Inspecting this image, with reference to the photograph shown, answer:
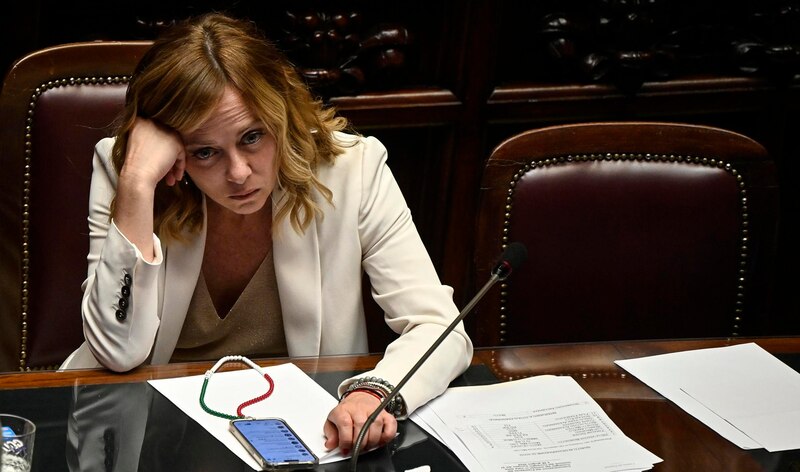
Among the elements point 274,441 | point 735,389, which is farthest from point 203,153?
point 735,389

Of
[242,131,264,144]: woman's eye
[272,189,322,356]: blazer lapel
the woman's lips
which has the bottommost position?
[272,189,322,356]: blazer lapel

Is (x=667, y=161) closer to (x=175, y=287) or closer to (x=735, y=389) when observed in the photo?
(x=735, y=389)

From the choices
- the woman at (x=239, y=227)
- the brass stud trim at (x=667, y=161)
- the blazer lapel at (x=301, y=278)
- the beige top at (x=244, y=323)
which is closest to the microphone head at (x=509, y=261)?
the woman at (x=239, y=227)

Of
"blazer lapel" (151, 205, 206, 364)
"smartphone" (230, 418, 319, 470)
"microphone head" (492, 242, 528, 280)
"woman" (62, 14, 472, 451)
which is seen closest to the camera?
"smartphone" (230, 418, 319, 470)

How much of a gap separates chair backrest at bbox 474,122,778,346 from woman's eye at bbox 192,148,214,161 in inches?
19.0

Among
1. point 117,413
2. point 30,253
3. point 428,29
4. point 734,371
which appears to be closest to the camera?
point 117,413

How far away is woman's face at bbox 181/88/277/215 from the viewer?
185 cm

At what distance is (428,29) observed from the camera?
283cm

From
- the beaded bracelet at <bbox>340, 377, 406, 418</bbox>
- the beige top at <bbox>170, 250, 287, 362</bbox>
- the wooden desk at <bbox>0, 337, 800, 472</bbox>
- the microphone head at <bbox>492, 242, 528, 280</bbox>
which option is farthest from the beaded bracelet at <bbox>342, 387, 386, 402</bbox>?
the beige top at <bbox>170, 250, 287, 362</bbox>

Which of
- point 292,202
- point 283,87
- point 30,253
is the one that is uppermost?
point 283,87

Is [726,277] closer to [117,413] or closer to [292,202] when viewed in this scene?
[292,202]

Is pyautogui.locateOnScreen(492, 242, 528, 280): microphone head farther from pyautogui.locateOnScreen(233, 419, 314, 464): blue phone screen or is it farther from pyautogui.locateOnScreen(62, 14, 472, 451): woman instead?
pyautogui.locateOnScreen(233, 419, 314, 464): blue phone screen

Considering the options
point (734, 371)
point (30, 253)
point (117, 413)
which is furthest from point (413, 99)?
point (117, 413)

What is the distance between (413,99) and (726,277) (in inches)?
41.7
